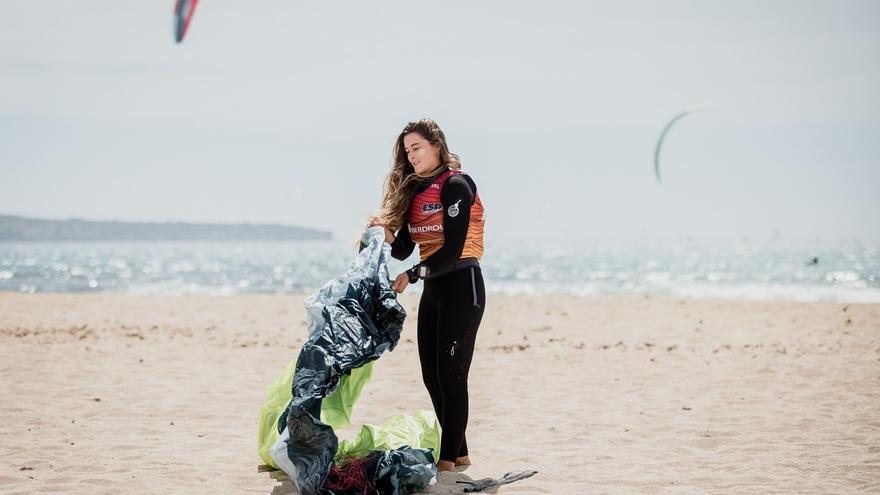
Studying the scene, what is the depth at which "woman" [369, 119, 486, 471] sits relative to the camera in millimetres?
3979

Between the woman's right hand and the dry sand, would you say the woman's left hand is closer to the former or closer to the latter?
the woman's right hand

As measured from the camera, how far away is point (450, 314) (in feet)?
13.4

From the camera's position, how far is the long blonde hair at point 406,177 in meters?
4.09

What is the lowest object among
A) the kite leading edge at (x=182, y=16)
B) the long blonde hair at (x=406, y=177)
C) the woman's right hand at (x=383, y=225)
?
the woman's right hand at (x=383, y=225)

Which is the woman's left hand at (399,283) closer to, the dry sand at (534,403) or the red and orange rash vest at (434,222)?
the red and orange rash vest at (434,222)

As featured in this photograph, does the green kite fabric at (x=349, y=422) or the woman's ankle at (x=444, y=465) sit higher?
the green kite fabric at (x=349, y=422)

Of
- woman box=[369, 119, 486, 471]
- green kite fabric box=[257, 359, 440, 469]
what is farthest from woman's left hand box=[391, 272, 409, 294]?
green kite fabric box=[257, 359, 440, 469]

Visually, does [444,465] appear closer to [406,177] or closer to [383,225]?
[383,225]

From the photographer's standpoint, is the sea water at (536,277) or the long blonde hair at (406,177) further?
the sea water at (536,277)

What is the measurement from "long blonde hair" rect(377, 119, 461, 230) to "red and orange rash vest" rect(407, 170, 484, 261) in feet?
0.13

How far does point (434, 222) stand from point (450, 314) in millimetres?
477

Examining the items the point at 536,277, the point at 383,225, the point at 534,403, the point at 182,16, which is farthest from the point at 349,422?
the point at 536,277

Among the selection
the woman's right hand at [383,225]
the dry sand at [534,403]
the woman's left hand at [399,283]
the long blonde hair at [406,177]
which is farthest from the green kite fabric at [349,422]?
the long blonde hair at [406,177]

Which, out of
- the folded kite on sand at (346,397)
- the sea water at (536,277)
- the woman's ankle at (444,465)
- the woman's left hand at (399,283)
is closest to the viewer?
the folded kite on sand at (346,397)
